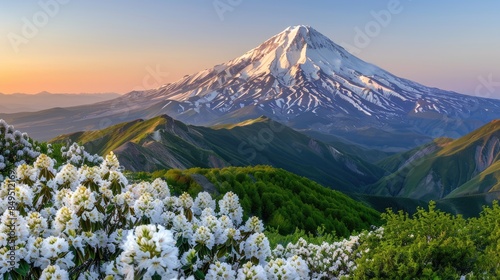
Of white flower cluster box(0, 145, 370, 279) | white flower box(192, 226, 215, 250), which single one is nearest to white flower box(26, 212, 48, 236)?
white flower cluster box(0, 145, 370, 279)

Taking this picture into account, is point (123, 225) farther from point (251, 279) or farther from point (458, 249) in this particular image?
point (458, 249)

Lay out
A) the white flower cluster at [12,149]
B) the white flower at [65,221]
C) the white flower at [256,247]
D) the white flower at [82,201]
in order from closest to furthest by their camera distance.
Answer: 1. the white flower at [65,221]
2. the white flower at [82,201]
3. the white flower at [256,247]
4. the white flower cluster at [12,149]

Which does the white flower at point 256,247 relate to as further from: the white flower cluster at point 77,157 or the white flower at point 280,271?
the white flower cluster at point 77,157

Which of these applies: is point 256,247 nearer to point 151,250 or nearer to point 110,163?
point 151,250

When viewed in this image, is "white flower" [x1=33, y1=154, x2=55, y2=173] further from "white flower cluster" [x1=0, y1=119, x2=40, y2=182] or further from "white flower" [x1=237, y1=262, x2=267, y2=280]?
"white flower cluster" [x1=0, y1=119, x2=40, y2=182]

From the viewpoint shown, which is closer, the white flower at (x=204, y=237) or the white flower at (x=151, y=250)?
the white flower at (x=151, y=250)

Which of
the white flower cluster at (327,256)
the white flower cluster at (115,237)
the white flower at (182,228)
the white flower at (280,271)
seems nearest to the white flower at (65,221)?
the white flower cluster at (115,237)

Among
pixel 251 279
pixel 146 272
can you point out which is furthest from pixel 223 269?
pixel 146 272

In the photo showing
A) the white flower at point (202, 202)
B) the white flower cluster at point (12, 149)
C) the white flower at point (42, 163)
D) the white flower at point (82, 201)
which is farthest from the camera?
the white flower cluster at point (12, 149)
